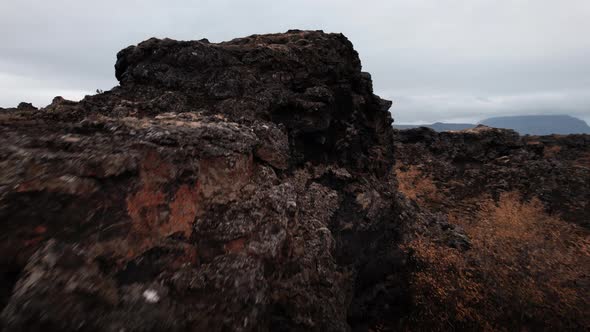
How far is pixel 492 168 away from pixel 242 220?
28278 millimetres

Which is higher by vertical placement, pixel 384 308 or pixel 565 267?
pixel 565 267

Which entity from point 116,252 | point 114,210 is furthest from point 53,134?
point 116,252

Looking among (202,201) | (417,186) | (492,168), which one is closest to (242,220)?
(202,201)

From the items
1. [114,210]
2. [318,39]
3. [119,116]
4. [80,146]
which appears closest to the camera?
[114,210]

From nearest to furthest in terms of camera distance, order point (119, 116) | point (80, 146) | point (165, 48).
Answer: point (80, 146), point (119, 116), point (165, 48)

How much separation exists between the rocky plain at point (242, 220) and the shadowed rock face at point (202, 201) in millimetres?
36

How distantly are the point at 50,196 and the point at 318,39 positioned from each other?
1151 cm

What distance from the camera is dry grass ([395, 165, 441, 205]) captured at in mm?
23875

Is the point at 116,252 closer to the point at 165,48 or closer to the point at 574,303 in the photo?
the point at 165,48

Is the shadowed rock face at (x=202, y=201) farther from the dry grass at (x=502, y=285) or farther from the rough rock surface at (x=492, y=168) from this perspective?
the rough rock surface at (x=492, y=168)

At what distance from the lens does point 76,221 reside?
18.9 feet

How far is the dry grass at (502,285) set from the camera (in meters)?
10.3

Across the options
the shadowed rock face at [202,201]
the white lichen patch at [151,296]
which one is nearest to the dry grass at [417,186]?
the shadowed rock face at [202,201]

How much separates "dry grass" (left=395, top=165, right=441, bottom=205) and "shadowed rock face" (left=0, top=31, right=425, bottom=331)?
34.4ft
